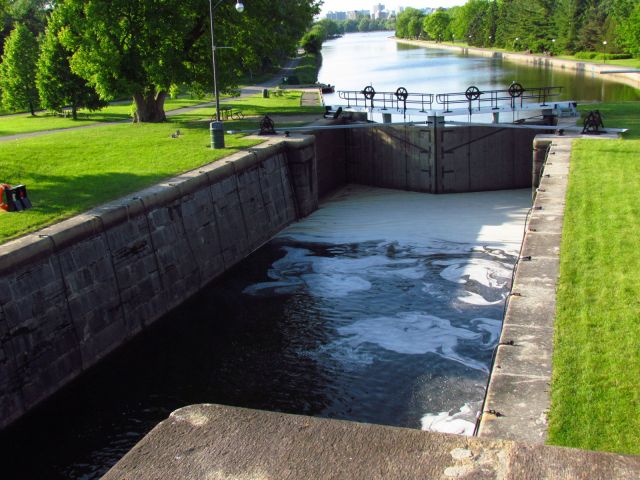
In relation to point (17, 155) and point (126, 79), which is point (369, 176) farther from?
point (17, 155)

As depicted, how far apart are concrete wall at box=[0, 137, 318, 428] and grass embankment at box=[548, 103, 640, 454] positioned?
356 inches

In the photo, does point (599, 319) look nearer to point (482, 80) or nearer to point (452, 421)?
point (452, 421)

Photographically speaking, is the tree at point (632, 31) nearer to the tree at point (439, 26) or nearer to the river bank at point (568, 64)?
the river bank at point (568, 64)

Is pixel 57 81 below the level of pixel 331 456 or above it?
above

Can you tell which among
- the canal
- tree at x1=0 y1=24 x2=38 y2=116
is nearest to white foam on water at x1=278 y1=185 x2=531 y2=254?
the canal

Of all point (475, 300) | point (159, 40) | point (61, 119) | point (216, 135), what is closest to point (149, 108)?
point (159, 40)

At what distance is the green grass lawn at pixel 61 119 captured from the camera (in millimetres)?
33281

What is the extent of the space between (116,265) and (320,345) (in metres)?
4.81

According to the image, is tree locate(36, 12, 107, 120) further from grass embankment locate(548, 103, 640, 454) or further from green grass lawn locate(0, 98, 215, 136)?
grass embankment locate(548, 103, 640, 454)

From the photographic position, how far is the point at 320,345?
1538 centimetres

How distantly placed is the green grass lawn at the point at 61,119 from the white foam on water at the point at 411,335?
20.9 m

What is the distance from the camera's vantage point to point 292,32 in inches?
1340

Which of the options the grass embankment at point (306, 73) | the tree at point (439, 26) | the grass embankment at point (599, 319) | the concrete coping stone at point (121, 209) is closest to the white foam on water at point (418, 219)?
the concrete coping stone at point (121, 209)

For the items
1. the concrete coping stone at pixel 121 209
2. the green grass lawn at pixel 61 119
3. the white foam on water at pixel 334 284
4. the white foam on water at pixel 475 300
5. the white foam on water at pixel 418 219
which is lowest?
the white foam on water at pixel 475 300
